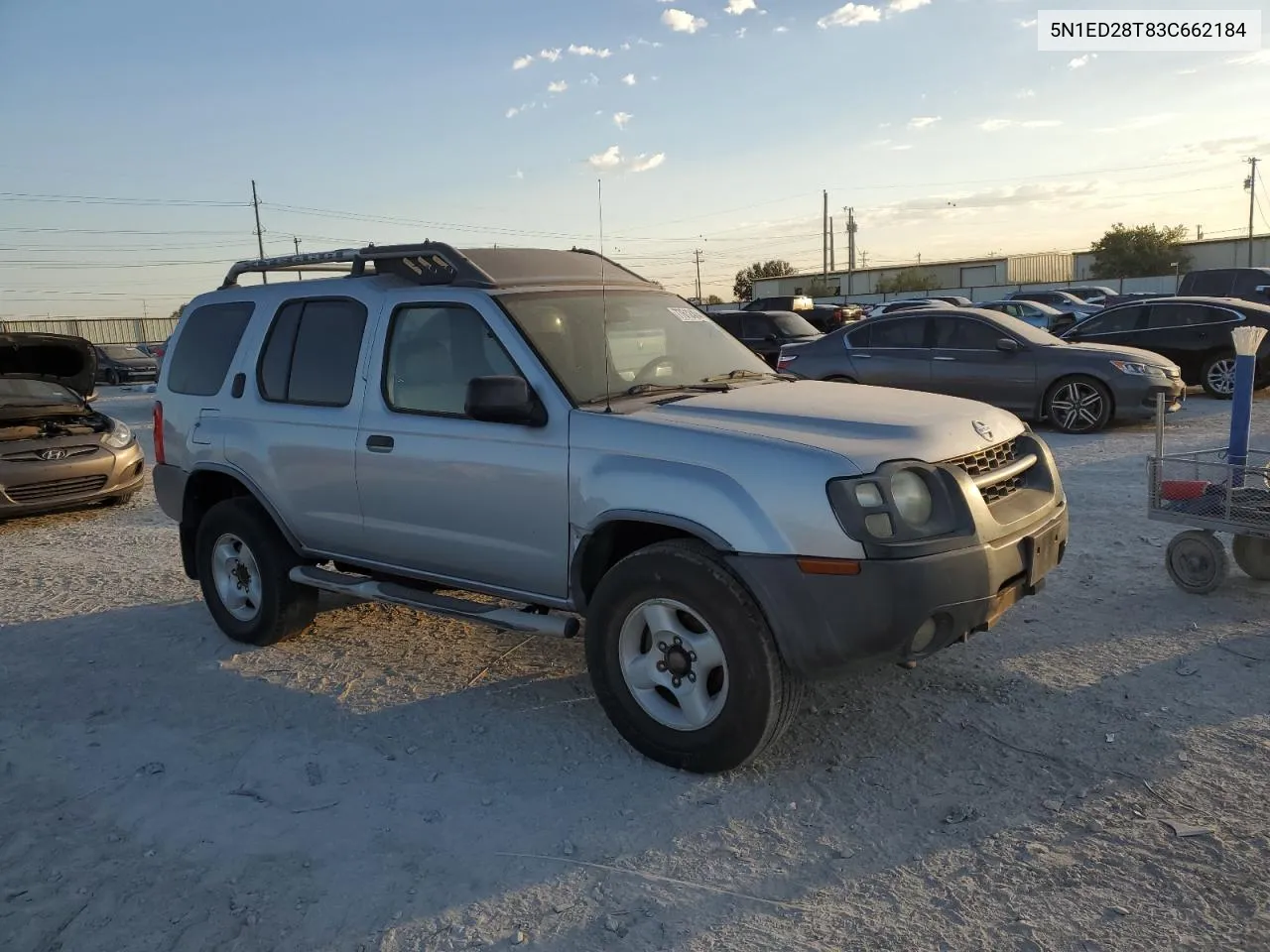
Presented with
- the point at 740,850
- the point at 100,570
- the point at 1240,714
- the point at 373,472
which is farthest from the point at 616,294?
the point at 100,570

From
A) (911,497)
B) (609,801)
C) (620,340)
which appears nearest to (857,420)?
(911,497)

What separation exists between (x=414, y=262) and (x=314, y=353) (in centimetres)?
76

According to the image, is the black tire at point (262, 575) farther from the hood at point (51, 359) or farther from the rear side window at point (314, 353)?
the hood at point (51, 359)

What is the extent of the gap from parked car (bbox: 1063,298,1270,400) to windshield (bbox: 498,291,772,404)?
38.3ft

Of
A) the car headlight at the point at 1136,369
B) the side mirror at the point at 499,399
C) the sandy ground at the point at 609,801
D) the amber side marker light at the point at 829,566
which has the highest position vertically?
the side mirror at the point at 499,399

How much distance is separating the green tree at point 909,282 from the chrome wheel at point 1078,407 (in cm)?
6096

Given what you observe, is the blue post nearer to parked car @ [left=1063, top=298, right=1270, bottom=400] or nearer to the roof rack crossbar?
the roof rack crossbar

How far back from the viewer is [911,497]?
3.56m

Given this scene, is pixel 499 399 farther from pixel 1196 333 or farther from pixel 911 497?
pixel 1196 333

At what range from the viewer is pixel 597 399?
4.20m

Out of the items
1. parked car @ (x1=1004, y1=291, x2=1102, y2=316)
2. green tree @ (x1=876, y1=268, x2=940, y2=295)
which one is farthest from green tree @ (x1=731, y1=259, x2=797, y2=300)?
parked car @ (x1=1004, y1=291, x2=1102, y2=316)

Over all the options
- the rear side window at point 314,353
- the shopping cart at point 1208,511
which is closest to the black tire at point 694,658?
the rear side window at point 314,353

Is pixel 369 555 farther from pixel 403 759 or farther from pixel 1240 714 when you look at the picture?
pixel 1240 714

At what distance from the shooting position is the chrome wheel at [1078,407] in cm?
1173
